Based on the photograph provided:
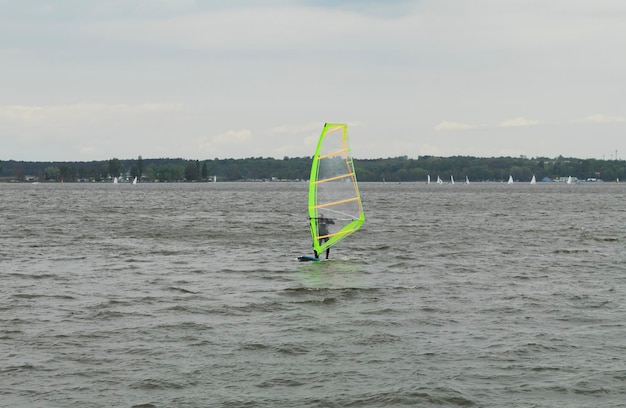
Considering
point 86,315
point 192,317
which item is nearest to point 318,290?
point 192,317

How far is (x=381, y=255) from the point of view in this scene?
38812mm

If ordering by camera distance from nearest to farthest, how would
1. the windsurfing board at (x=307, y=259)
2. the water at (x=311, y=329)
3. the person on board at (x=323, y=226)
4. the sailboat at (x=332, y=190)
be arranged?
1. the water at (x=311, y=329)
2. the sailboat at (x=332, y=190)
3. the person on board at (x=323, y=226)
4. the windsurfing board at (x=307, y=259)

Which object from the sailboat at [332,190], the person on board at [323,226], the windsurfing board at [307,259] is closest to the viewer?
the sailboat at [332,190]

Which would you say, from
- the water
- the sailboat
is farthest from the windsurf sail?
the water

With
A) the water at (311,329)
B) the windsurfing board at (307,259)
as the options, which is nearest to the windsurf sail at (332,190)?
the windsurfing board at (307,259)

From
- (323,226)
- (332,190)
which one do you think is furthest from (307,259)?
(332,190)

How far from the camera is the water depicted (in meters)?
15.2

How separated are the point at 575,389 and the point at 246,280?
1548 centimetres

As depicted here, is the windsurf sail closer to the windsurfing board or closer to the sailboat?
the sailboat

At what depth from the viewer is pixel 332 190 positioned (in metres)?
32.6

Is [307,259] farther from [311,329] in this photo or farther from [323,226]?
[311,329]

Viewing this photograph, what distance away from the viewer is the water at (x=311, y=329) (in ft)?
49.8

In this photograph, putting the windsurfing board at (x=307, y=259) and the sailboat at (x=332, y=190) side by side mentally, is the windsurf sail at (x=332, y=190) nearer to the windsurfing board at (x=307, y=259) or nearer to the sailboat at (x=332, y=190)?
the sailboat at (x=332, y=190)

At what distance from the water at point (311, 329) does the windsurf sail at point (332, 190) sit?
1.44 m
